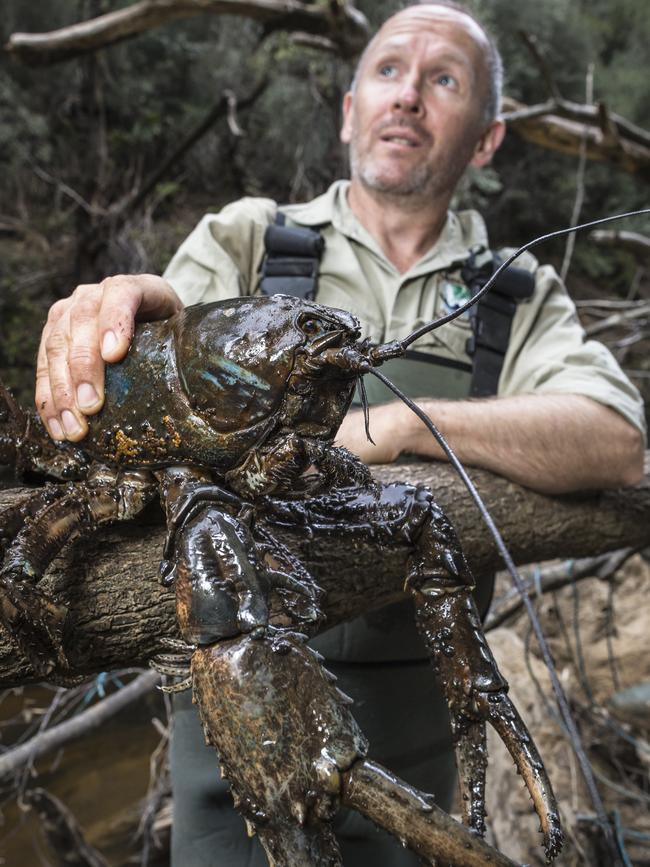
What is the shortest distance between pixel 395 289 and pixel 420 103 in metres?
0.87

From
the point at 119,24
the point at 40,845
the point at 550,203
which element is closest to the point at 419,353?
the point at 40,845

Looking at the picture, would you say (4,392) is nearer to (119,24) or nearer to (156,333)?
(156,333)

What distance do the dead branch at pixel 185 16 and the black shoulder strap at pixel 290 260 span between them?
3.50 metres

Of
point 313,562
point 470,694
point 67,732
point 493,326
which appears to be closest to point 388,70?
point 493,326

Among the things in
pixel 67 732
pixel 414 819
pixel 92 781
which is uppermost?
pixel 414 819

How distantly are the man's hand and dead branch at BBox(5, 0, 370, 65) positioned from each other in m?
4.63

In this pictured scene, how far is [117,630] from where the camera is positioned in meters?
1.54

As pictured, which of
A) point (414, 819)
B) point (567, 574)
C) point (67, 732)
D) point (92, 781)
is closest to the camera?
point (414, 819)

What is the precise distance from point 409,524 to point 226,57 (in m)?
10.6

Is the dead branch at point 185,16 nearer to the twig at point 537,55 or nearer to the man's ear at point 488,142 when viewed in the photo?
the twig at point 537,55

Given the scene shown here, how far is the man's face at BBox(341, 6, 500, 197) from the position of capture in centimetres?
305

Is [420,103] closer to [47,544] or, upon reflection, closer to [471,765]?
[47,544]

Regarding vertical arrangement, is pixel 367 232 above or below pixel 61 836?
above

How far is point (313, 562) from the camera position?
1.77m
